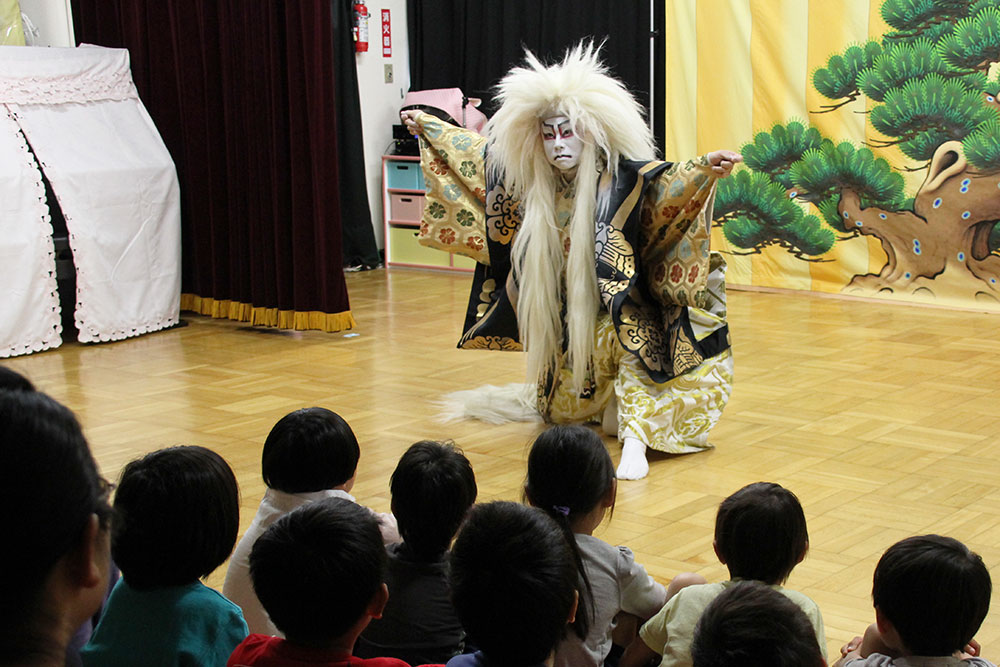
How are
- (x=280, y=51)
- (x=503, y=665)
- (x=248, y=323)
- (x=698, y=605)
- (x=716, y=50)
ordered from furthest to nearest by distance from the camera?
(x=716, y=50) < (x=248, y=323) < (x=280, y=51) < (x=698, y=605) < (x=503, y=665)

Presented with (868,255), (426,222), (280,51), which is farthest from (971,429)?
(280,51)

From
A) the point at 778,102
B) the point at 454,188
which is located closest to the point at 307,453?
the point at 454,188

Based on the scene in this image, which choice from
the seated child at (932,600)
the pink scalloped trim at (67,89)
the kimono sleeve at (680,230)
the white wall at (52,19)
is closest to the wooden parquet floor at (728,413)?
the kimono sleeve at (680,230)

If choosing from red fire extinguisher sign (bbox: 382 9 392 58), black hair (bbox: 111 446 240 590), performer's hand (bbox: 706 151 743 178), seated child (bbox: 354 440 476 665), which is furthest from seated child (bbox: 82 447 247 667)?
red fire extinguisher sign (bbox: 382 9 392 58)

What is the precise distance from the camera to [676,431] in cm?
345

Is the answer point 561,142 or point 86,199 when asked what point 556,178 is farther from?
point 86,199

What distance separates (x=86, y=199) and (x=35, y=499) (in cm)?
491

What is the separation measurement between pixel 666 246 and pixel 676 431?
1.83ft

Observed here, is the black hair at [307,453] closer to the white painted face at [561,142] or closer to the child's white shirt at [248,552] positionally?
the child's white shirt at [248,552]

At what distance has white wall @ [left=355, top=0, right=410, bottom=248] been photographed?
7.60 metres

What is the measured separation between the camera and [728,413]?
12.7 feet

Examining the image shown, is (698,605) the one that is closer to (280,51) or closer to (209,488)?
(209,488)

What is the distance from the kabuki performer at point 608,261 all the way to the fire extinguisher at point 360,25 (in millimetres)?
3993

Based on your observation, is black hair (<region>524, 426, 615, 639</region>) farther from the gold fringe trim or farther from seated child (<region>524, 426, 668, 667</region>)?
the gold fringe trim
